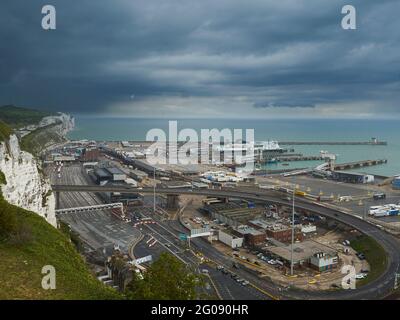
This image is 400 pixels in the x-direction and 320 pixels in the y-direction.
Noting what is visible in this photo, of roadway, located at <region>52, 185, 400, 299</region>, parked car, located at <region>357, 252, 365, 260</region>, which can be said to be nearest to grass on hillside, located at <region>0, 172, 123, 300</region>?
roadway, located at <region>52, 185, 400, 299</region>

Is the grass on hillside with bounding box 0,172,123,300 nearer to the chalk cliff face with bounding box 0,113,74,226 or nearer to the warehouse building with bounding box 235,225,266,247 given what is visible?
the chalk cliff face with bounding box 0,113,74,226

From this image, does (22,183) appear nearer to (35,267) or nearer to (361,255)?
(35,267)

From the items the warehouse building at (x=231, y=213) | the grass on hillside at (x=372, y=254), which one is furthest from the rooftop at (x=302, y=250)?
the warehouse building at (x=231, y=213)

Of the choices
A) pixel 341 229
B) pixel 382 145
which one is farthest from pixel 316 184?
pixel 382 145

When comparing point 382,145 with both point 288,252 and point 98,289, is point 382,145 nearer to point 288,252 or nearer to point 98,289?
point 288,252

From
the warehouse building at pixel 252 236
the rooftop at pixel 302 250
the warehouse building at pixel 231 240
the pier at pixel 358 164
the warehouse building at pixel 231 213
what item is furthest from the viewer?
the pier at pixel 358 164

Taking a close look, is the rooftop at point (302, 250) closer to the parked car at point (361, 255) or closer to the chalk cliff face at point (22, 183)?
the parked car at point (361, 255)
